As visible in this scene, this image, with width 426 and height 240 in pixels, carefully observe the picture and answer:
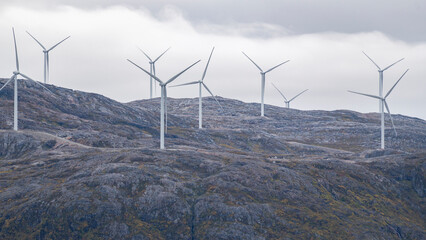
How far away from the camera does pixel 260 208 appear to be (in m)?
137

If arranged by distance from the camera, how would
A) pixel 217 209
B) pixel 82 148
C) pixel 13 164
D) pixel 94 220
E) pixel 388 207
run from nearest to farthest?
pixel 94 220, pixel 217 209, pixel 388 207, pixel 13 164, pixel 82 148

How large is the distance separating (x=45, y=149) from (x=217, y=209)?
84.2 m

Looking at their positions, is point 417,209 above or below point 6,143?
below

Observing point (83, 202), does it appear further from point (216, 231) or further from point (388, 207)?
point (388, 207)

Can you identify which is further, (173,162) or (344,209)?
(173,162)

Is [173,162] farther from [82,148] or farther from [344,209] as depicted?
[344,209]

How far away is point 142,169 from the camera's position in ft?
500

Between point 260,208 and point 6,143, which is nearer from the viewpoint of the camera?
point 260,208

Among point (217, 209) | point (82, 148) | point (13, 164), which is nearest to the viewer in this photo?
point (217, 209)

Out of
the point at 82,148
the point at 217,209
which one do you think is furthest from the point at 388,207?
the point at 82,148

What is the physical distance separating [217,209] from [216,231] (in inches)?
371

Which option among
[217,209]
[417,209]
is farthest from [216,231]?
[417,209]

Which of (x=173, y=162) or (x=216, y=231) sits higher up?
(x=173, y=162)

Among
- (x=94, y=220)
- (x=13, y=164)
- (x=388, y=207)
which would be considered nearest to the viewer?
(x=94, y=220)
